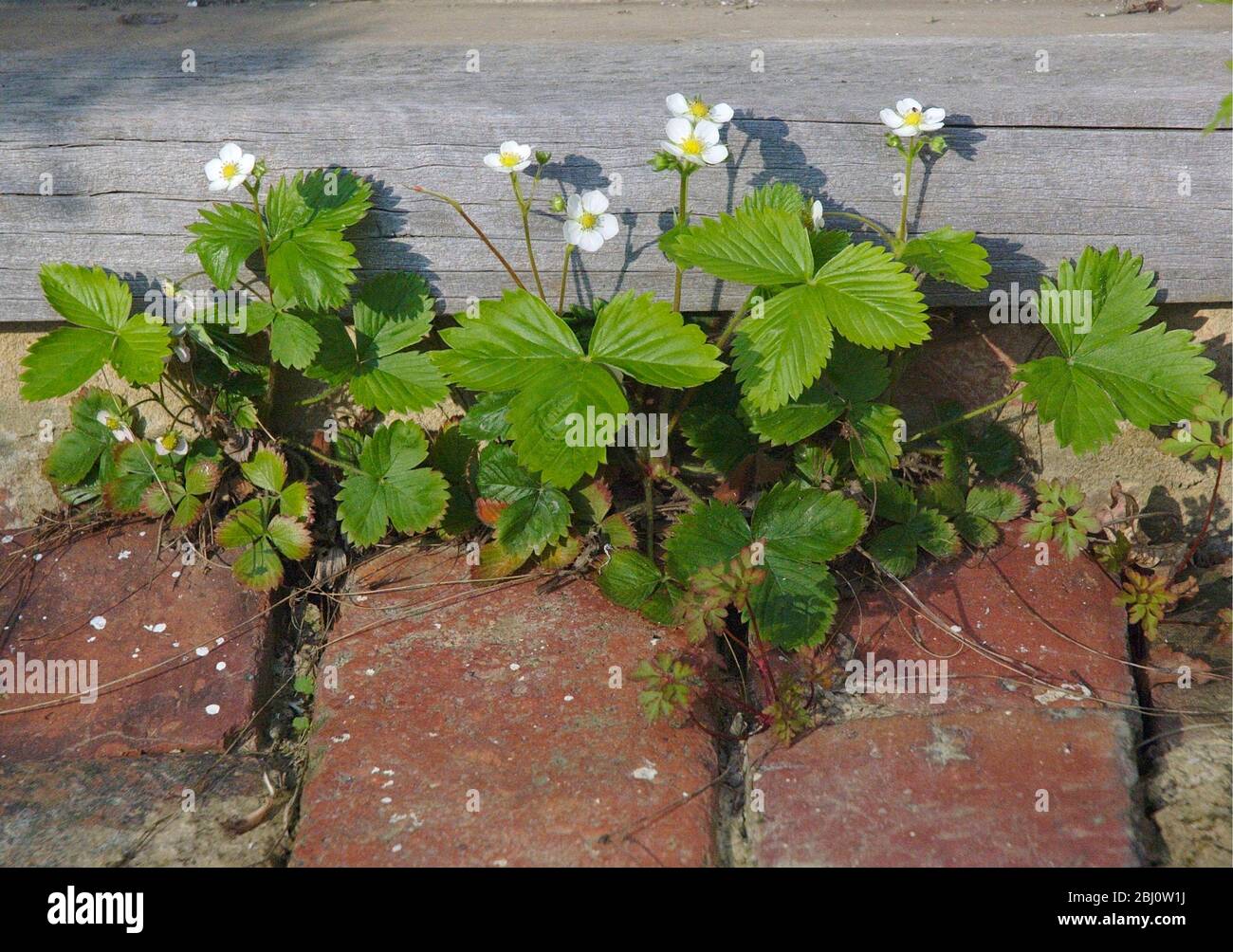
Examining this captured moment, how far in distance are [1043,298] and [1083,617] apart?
73 cm

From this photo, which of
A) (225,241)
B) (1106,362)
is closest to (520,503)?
(225,241)

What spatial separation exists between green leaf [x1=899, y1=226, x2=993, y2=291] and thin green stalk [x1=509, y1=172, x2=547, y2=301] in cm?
78

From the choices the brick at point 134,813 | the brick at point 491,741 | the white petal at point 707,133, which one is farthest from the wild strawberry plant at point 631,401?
the brick at point 134,813

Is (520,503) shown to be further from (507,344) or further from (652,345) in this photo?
(652,345)

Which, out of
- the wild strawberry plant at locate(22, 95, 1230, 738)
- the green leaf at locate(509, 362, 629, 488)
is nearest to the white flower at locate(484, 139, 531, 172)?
the wild strawberry plant at locate(22, 95, 1230, 738)

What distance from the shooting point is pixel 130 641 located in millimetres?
2307

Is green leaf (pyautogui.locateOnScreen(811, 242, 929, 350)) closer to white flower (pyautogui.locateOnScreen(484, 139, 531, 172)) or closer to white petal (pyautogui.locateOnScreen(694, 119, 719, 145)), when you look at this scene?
white petal (pyautogui.locateOnScreen(694, 119, 719, 145))

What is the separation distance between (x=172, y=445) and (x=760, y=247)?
1.46m

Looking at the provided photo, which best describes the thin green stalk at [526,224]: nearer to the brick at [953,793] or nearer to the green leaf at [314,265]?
the green leaf at [314,265]

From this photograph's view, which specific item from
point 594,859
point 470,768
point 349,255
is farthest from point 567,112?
point 594,859

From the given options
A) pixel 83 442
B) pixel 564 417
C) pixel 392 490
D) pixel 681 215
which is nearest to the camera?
pixel 564 417

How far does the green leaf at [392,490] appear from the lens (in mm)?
2301

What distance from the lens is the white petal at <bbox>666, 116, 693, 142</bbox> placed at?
2.03 meters

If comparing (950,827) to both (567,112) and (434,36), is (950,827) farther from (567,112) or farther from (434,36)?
(434,36)
